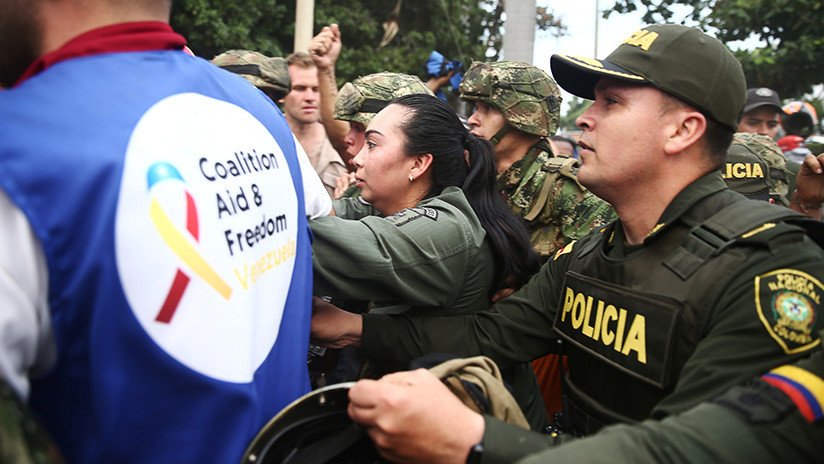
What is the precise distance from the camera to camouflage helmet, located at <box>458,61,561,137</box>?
14.0 ft

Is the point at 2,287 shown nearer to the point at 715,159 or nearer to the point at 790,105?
the point at 715,159

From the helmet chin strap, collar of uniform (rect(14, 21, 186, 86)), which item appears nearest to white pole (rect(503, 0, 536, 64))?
the helmet chin strap

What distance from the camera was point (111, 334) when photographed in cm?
103

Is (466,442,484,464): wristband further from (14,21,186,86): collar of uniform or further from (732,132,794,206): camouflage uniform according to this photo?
(732,132,794,206): camouflage uniform

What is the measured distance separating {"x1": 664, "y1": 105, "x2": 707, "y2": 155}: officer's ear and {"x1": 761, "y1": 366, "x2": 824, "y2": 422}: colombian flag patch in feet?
2.72

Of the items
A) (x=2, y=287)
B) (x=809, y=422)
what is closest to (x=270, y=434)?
(x=2, y=287)

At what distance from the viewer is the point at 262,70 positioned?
15.3 feet

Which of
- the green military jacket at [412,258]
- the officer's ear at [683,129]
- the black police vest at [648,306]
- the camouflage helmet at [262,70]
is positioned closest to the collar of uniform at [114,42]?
the green military jacket at [412,258]

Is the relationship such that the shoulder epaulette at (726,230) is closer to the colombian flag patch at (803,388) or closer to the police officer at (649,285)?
the police officer at (649,285)

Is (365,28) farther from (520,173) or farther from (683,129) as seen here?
(683,129)

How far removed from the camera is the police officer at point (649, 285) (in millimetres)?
1554

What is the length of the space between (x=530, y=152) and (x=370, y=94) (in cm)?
106

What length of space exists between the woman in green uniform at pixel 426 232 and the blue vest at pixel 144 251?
0.68 metres

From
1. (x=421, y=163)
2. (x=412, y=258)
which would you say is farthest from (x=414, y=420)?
(x=421, y=163)
